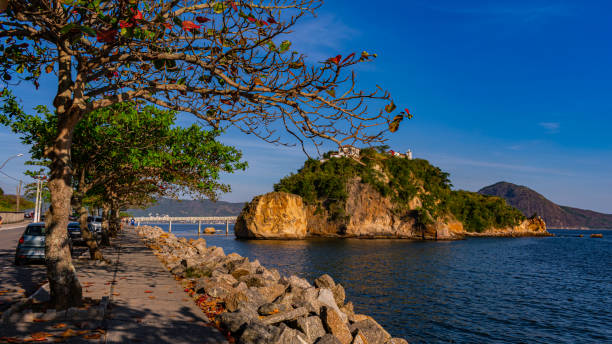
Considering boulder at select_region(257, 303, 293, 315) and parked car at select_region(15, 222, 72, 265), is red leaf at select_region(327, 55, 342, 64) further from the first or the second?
parked car at select_region(15, 222, 72, 265)

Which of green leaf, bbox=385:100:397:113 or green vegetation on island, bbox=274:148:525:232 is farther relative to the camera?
green vegetation on island, bbox=274:148:525:232

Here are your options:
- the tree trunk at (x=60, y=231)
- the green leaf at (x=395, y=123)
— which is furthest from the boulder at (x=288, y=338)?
the tree trunk at (x=60, y=231)

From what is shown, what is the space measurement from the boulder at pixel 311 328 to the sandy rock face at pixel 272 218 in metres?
73.0

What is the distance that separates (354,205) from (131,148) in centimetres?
8167

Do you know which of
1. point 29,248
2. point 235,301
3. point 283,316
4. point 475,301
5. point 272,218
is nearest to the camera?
point 283,316

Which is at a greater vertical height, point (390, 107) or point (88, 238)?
point (390, 107)

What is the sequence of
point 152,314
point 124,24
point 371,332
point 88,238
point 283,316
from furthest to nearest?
point 88,238 → point 371,332 → point 283,316 → point 152,314 → point 124,24

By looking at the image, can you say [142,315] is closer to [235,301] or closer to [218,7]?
[235,301]

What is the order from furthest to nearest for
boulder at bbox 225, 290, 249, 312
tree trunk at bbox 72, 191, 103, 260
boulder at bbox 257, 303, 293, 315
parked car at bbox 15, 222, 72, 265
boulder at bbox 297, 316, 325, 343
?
tree trunk at bbox 72, 191, 103, 260
parked car at bbox 15, 222, 72, 265
boulder at bbox 257, 303, 293, 315
boulder at bbox 225, 290, 249, 312
boulder at bbox 297, 316, 325, 343

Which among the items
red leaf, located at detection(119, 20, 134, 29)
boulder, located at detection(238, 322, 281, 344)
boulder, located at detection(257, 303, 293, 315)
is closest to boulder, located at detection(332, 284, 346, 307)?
boulder, located at detection(257, 303, 293, 315)

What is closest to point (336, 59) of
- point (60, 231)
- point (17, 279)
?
point (60, 231)

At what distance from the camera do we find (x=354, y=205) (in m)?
92.7

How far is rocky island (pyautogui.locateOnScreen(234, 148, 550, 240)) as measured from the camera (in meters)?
82.4

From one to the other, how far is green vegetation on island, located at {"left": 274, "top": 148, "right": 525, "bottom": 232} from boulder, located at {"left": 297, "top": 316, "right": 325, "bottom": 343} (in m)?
78.2
